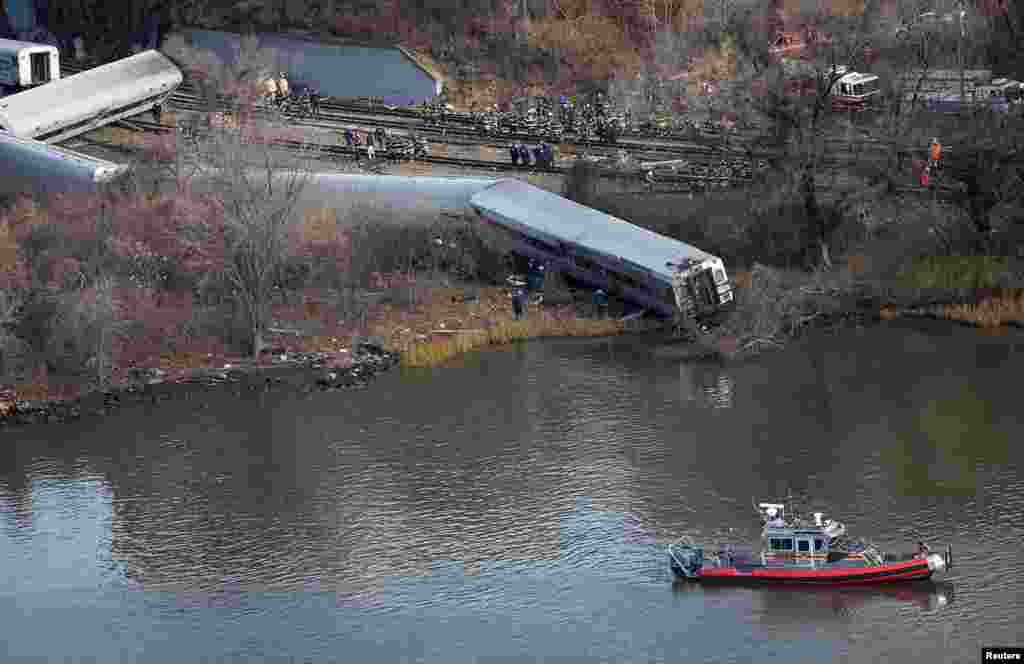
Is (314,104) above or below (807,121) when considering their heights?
below

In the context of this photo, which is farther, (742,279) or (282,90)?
(282,90)

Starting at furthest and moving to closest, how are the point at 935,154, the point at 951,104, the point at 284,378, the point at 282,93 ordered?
the point at 282,93 < the point at 951,104 < the point at 935,154 < the point at 284,378

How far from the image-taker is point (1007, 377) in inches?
1551

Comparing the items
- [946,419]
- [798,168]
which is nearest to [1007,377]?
[946,419]

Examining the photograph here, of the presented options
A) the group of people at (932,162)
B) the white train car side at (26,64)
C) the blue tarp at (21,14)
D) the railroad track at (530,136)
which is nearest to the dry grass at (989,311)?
the railroad track at (530,136)

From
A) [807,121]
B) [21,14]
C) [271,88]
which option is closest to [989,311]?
[807,121]

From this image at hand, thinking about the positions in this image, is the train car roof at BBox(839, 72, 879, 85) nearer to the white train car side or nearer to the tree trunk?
the tree trunk

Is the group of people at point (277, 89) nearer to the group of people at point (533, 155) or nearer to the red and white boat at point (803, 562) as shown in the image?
the group of people at point (533, 155)

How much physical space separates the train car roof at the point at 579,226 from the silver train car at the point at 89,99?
1831 cm

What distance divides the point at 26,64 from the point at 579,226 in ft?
92.0

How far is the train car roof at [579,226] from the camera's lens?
43.2 meters

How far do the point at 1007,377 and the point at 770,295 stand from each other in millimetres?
6565

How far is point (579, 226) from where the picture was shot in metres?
45.7

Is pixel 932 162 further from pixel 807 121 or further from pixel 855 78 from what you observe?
pixel 855 78
